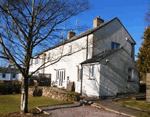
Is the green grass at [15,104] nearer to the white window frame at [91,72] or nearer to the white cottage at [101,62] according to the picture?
the white cottage at [101,62]

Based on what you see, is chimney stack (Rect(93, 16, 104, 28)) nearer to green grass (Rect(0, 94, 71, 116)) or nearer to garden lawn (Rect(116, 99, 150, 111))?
green grass (Rect(0, 94, 71, 116))

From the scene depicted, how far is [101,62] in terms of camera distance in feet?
50.1

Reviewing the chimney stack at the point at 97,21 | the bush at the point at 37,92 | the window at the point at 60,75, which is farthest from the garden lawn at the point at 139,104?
the chimney stack at the point at 97,21

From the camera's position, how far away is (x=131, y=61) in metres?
17.6

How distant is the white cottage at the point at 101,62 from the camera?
1534 centimetres

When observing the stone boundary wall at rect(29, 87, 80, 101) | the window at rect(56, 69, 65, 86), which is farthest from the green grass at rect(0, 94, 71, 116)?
the window at rect(56, 69, 65, 86)

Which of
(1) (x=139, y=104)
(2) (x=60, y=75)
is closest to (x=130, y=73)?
(1) (x=139, y=104)

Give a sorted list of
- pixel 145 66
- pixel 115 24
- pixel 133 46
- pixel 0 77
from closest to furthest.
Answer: pixel 145 66 < pixel 115 24 < pixel 133 46 < pixel 0 77

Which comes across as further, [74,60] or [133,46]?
[133,46]

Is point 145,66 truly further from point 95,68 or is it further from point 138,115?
point 138,115

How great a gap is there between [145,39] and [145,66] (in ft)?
8.16

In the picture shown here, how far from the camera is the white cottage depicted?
15344mm

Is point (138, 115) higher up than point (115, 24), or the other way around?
point (115, 24)

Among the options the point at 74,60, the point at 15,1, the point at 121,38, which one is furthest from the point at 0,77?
the point at 15,1
